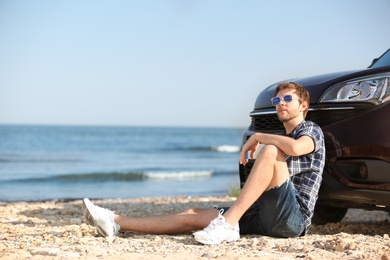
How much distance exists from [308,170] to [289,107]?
0.46m

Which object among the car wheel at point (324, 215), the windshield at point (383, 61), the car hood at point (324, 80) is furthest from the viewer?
the car wheel at point (324, 215)

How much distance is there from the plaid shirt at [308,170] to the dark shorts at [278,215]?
0.33 feet

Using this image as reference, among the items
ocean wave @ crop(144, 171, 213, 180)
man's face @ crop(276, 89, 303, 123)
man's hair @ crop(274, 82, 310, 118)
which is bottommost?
ocean wave @ crop(144, 171, 213, 180)

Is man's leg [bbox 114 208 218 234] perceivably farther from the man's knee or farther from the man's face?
the man's face

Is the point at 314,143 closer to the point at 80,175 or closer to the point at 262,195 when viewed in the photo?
the point at 262,195

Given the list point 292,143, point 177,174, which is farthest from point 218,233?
point 177,174

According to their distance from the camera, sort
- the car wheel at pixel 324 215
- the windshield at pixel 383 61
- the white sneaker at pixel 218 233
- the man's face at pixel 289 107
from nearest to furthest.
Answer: the white sneaker at pixel 218 233, the man's face at pixel 289 107, the windshield at pixel 383 61, the car wheel at pixel 324 215

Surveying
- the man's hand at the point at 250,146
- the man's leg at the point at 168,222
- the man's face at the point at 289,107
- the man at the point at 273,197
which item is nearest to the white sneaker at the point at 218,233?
the man at the point at 273,197

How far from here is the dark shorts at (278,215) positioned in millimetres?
3773

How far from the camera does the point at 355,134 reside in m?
3.99

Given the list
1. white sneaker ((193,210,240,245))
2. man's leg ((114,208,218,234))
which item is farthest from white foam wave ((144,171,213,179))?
white sneaker ((193,210,240,245))

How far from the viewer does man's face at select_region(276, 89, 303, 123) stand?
4.00 meters

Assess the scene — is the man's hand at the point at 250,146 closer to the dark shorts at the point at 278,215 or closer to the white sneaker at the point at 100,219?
the dark shorts at the point at 278,215

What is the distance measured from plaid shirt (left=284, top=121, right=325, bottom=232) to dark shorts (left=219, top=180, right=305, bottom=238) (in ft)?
0.33
